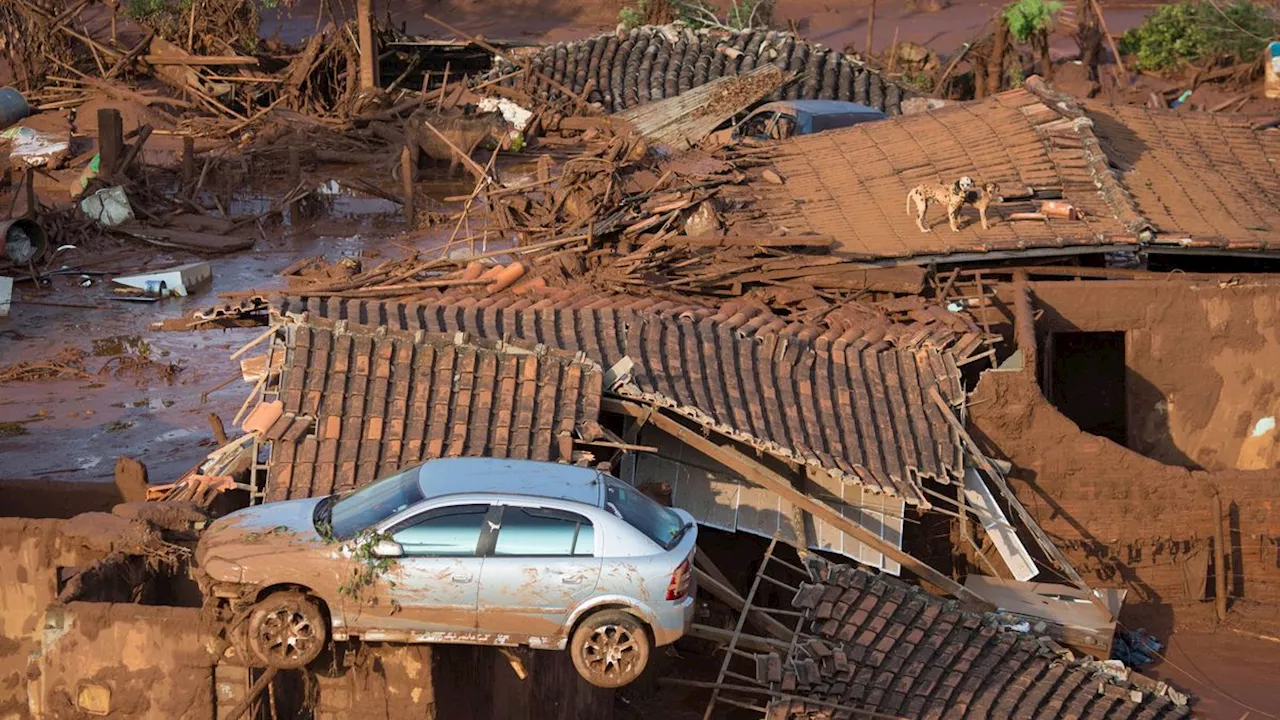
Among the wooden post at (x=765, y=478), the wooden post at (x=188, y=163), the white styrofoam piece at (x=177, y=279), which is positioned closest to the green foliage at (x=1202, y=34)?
the wooden post at (x=188, y=163)

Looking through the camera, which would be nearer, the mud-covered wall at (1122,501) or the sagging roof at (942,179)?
the mud-covered wall at (1122,501)

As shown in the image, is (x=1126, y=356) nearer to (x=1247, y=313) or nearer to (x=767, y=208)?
(x=1247, y=313)

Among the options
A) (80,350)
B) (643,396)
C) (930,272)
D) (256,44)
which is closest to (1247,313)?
(930,272)

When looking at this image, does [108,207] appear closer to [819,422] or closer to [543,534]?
[819,422]

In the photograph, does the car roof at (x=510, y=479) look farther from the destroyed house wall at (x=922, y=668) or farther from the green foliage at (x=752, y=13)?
the green foliage at (x=752, y=13)

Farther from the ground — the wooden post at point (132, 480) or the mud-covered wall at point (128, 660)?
the wooden post at point (132, 480)

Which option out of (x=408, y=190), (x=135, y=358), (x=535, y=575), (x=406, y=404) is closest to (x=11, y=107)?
(x=408, y=190)

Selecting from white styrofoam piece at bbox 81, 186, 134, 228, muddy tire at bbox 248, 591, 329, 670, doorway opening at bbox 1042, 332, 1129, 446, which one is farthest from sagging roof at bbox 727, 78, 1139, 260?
white styrofoam piece at bbox 81, 186, 134, 228
